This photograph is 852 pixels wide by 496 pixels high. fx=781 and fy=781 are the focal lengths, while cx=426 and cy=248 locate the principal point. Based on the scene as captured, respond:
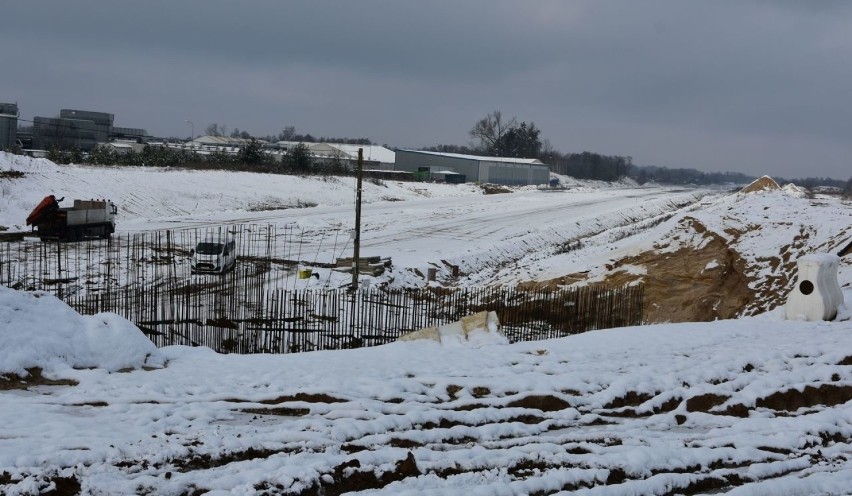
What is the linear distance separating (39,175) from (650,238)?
121 ft

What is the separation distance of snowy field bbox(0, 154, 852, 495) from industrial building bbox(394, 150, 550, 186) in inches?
3274

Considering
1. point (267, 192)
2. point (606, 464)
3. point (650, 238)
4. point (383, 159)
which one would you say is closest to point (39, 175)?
point (267, 192)

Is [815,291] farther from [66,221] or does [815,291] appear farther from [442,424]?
[66,221]

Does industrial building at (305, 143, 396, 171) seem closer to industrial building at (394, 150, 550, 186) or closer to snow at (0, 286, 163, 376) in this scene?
industrial building at (394, 150, 550, 186)

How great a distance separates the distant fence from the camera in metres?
18.2

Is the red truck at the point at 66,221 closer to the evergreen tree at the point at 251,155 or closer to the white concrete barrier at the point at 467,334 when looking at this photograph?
the white concrete barrier at the point at 467,334

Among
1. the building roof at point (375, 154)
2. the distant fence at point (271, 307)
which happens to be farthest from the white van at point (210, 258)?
the building roof at point (375, 154)

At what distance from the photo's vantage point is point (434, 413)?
1005 centimetres

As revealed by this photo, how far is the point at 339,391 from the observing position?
35.1ft

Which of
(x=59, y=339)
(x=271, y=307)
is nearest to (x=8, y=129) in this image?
(x=271, y=307)

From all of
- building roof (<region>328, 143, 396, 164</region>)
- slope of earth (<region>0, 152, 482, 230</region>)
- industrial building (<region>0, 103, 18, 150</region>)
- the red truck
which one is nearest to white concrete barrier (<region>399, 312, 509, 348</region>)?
the red truck

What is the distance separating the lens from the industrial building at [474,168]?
339 feet

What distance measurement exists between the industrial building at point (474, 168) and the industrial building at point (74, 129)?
125ft

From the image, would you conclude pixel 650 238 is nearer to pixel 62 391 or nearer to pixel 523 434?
pixel 523 434
